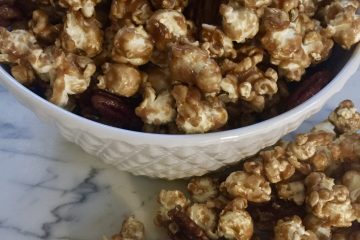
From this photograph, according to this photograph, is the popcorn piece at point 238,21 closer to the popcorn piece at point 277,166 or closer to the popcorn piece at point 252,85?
the popcorn piece at point 252,85

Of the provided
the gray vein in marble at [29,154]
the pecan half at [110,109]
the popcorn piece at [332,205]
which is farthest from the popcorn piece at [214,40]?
the gray vein in marble at [29,154]

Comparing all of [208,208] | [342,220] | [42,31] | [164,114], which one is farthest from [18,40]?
[342,220]

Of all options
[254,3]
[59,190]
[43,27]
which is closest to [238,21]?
[254,3]

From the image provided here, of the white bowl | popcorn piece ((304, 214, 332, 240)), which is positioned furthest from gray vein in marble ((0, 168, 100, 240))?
popcorn piece ((304, 214, 332, 240))

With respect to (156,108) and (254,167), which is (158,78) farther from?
(254,167)

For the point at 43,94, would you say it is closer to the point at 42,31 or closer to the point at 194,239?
the point at 42,31

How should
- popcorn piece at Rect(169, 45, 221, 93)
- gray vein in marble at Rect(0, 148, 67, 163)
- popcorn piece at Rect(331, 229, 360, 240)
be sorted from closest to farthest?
popcorn piece at Rect(169, 45, 221, 93) < popcorn piece at Rect(331, 229, 360, 240) < gray vein in marble at Rect(0, 148, 67, 163)

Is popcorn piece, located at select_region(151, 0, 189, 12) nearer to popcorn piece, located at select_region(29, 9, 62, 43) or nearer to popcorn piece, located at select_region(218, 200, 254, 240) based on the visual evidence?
popcorn piece, located at select_region(29, 9, 62, 43)
